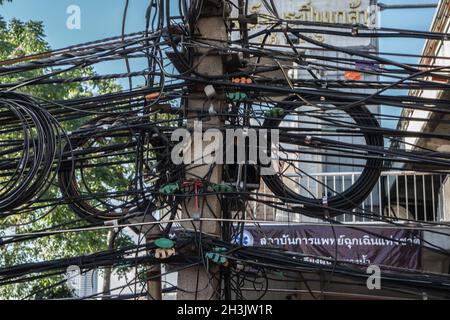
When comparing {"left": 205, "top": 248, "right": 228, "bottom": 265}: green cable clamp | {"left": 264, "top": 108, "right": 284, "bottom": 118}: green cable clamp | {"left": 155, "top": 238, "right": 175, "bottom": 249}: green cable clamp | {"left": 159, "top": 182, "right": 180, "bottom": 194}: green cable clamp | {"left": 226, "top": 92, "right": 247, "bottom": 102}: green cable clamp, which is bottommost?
{"left": 205, "top": 248, "right": 228, "bottom": 265}: green cable clamp

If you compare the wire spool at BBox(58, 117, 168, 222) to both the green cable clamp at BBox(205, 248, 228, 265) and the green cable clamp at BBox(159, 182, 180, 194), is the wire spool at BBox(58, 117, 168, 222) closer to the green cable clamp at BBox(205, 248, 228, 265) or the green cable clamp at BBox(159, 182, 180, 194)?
the green cable clamp at BBox(159, 182, 180, 194)

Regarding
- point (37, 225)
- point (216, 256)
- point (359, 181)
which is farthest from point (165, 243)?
point (37, 225)

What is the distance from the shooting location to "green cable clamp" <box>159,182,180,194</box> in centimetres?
639

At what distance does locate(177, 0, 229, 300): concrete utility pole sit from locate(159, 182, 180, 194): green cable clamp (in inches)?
5.2

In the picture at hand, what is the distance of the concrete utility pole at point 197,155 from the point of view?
629 cm

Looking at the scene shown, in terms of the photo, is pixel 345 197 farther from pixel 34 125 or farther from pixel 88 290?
pixel 88 290

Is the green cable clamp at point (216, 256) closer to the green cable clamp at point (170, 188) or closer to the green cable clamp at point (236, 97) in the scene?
the green cable clamp at point (170, 188)

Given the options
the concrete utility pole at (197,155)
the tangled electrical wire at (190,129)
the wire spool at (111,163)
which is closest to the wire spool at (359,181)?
the tangled electrical wire at (190,129)

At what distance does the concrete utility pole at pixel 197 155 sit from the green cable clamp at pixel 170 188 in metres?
0.13

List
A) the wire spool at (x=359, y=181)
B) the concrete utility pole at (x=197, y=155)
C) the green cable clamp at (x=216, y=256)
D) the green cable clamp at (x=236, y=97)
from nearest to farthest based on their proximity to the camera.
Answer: the green cable clamp at (x=216, y=256)
the concrete utility pole at (x=197, y=155)
the green cable clamp at (x=236, y=97)
the wire spool at (x=359, y=181)

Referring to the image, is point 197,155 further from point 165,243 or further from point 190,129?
point 165,243

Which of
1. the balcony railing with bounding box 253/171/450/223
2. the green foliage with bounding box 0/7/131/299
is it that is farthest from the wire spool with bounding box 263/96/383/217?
the green foliage with bounding box 0/7/131/299

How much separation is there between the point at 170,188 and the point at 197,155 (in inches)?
16.2

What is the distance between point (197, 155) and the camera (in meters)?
6.55
